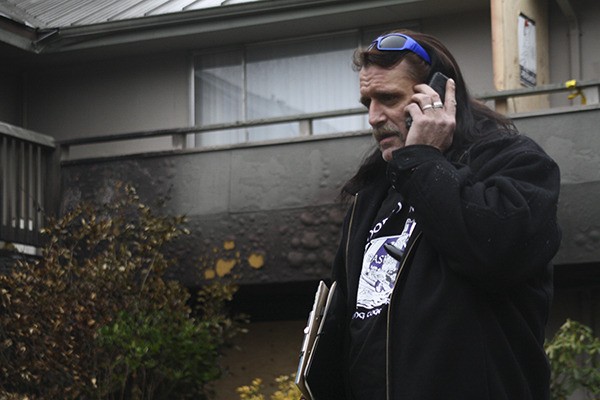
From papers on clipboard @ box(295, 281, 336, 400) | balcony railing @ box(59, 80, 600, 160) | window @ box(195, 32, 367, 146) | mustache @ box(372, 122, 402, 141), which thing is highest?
window @ box(195, 32, 367, 146)

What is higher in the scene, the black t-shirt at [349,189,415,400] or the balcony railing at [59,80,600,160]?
the balcony railing at [59,80,600,160]

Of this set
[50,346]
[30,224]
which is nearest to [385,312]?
[50,346]

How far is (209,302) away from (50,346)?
166cm

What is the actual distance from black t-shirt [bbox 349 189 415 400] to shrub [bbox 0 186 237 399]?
6.51 metres

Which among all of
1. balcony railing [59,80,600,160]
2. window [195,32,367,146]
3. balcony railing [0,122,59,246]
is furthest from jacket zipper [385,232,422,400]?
window [195,32,367,146]

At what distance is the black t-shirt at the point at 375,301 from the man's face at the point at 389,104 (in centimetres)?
18

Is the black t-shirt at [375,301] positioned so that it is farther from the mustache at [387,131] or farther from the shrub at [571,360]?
the shrub at [571,360]

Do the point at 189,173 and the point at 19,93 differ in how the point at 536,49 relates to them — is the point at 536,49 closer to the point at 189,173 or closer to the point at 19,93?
the point at 189,173

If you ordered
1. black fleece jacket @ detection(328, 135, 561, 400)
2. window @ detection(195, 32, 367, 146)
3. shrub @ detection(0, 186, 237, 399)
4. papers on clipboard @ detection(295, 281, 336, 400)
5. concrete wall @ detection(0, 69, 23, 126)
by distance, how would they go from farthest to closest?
concrete wall @ detection(0, 69, 23, 126), window @ detection(195, 32, 367, 146), shrub @ detection(0, 186, 237, 399), papers on clipboard @ detection(295, 281, 336, 400), black fleece jacket @ detection(328, 135, 561, 400)

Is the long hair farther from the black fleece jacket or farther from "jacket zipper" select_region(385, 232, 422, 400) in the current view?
"jacket zipper" select_region(385, 232, 422, 400)

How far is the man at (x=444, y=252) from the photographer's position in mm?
3318

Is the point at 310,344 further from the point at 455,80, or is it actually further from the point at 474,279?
the point at 455,80

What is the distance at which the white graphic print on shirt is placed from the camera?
142 inches

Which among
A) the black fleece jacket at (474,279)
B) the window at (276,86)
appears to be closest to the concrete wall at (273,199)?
the window at (276,86)
